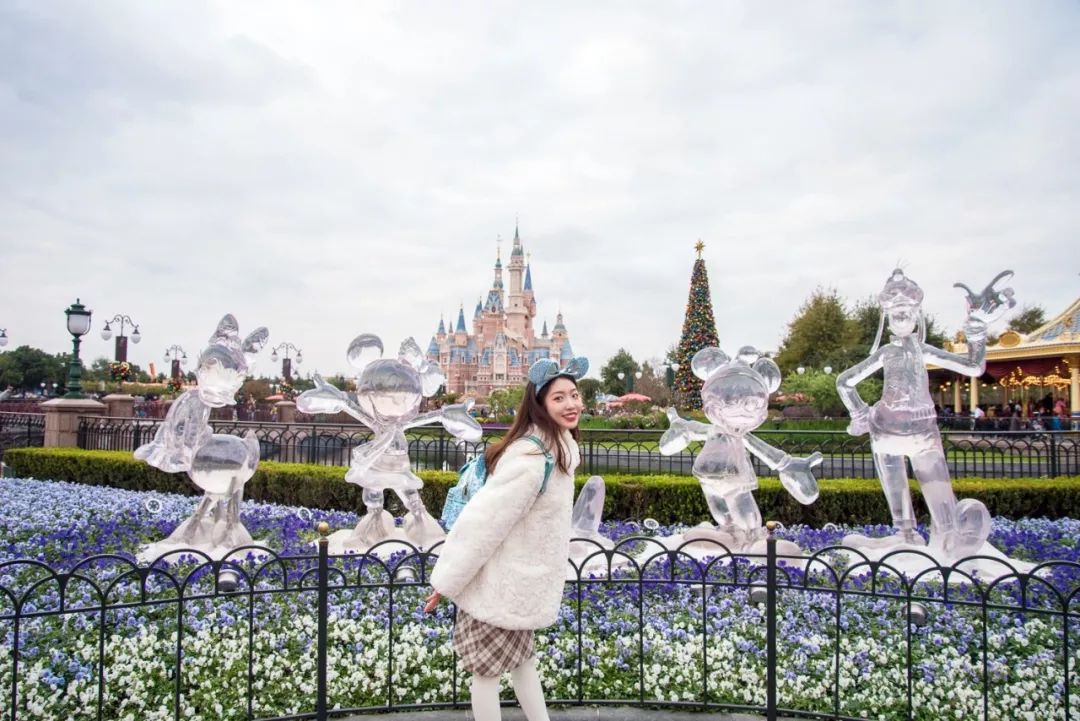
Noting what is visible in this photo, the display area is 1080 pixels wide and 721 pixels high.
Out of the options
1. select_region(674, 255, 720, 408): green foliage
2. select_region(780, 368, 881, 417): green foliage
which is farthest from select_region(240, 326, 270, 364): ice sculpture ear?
select_region(674, 255, 720, 408): green foliage

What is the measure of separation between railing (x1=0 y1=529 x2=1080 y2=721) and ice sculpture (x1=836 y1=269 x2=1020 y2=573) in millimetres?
461

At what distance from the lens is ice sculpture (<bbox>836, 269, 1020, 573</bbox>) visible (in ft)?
17.9

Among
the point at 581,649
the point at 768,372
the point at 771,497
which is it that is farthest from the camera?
the point at 771,497

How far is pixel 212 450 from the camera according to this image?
19.4 ft

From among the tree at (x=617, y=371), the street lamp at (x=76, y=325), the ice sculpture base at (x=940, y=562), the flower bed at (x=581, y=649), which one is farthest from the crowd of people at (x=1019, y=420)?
the tree at (x=617, y=371)

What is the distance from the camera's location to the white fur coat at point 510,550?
258 cm

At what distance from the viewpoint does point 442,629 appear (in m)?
4.55

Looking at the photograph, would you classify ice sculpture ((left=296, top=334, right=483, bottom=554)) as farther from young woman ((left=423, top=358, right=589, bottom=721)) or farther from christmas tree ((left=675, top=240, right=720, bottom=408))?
christmas tree ((left=675, top=240, right=720, bottom=408))

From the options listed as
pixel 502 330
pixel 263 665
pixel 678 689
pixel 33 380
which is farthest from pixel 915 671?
pixel 502 330

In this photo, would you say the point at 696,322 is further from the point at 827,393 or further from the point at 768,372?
the point at 768,372

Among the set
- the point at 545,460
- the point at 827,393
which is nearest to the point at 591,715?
the point at 545,460

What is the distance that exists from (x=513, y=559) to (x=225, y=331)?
444 cm

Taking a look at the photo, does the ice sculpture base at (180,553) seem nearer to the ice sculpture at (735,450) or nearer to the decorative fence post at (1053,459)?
the ice sculpture at (735,450)

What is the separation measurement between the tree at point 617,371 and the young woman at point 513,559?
2502 inches
